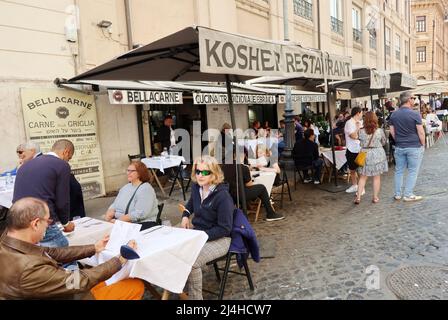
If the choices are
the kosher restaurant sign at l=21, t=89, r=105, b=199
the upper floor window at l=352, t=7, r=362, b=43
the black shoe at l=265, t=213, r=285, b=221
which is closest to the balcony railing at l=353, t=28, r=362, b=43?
the upper floor window at l=352, t=7, r=362, b=43

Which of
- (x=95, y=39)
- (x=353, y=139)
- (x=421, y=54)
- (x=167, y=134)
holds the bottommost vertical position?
(x=353, y=139)

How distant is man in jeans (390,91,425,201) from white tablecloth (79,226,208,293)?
15.6ft

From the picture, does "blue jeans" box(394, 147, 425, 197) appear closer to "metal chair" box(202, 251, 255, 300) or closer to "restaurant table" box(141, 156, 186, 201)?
"metal chair" box(202, 251, 255, 300)

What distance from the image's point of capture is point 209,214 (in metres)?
3.61

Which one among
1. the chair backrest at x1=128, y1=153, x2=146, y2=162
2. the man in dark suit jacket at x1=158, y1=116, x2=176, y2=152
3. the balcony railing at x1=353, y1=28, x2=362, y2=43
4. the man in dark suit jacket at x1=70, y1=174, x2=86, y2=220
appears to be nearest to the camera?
the man in dark suit jacket at x1=70, y1=174, x2=86, y2=220

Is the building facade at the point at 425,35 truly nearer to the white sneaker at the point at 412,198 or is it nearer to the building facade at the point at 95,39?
the building facade at the point at 95,39

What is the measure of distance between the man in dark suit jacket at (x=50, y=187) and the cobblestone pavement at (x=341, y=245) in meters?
1.59

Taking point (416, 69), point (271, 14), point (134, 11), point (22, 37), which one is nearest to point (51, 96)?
point (22, 37)

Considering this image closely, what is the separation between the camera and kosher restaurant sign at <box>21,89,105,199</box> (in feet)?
24.4

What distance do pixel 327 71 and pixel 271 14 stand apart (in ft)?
35.8

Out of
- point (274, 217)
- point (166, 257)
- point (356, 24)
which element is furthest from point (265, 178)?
point (356, 24)

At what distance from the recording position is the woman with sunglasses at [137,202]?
4188mm

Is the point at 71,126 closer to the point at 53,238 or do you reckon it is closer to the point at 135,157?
the point at 135,157

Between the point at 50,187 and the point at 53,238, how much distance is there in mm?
465
